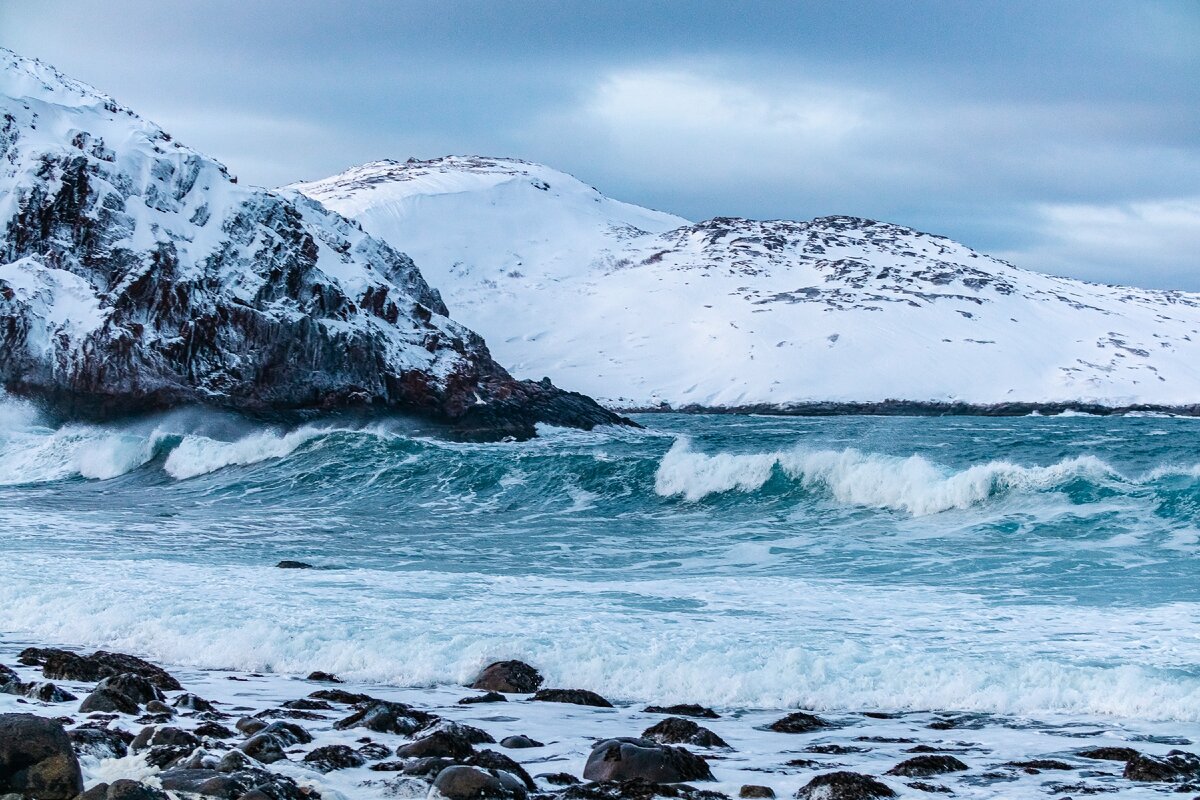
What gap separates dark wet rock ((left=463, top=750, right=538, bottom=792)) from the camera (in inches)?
292

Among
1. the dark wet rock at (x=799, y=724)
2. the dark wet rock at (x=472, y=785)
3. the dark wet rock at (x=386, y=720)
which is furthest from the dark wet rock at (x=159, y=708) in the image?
the dark wet rock at (x=799, y=724)

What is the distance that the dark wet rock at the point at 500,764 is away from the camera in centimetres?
742

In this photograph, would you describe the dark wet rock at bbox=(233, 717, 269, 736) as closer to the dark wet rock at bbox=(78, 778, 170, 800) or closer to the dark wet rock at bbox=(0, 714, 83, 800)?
the dark wet rock at bbox=(0, 714, 83, 800)

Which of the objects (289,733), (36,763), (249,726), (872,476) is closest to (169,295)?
(872,476)

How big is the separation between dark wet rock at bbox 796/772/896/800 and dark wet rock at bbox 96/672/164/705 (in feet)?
16.1

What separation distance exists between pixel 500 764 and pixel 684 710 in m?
2.87

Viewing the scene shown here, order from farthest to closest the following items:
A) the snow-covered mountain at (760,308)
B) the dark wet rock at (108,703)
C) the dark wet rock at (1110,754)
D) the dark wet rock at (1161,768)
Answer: the snow-covered mountain at (760,308)
the dark wet rock at (108,703)
the dark wet rock at (1110,754)
the dark wet rock at (1161,768)

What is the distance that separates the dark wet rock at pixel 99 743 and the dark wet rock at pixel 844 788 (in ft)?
13.8

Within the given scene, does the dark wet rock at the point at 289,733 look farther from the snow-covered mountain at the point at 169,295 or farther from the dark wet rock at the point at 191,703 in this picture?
the snow-covered mountain at the point at 169,295

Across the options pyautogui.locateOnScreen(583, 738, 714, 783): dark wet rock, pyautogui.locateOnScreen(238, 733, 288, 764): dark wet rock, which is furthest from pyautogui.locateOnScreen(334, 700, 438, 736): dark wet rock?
pyautogui.locateOnScreen(583, 738, 714, 783): dark wet rock

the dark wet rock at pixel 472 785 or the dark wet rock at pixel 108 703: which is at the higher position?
the dark wet rock at pixel 472 785

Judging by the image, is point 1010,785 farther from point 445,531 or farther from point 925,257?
point 925,257

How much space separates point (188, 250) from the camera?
47.2m

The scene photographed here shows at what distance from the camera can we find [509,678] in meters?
10.9
